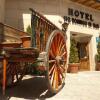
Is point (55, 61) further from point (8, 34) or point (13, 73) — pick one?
point (13, 73)

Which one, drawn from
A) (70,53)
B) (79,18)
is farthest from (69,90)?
(79,18)

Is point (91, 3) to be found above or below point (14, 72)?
above

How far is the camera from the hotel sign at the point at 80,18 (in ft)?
44.6

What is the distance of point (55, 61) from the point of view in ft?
21.0

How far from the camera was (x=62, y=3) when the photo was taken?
1319 cm

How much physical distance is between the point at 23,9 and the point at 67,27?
2.69 meters

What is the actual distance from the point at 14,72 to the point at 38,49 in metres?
2.53

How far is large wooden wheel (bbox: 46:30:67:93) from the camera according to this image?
19.1 ft

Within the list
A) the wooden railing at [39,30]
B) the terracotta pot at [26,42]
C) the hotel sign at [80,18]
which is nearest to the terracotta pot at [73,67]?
the hotel sign at [80,18]

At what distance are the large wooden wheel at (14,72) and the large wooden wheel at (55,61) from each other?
1.45 m

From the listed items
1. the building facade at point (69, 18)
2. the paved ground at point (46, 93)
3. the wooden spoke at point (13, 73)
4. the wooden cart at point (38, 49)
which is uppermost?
the building facade at point (69, 18)

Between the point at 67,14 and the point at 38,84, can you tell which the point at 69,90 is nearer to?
the point at 38,84

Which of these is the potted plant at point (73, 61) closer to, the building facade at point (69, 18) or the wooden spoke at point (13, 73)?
the building facade at point (69, 18)

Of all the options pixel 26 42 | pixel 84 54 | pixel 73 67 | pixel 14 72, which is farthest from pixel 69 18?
pixel 26 42
